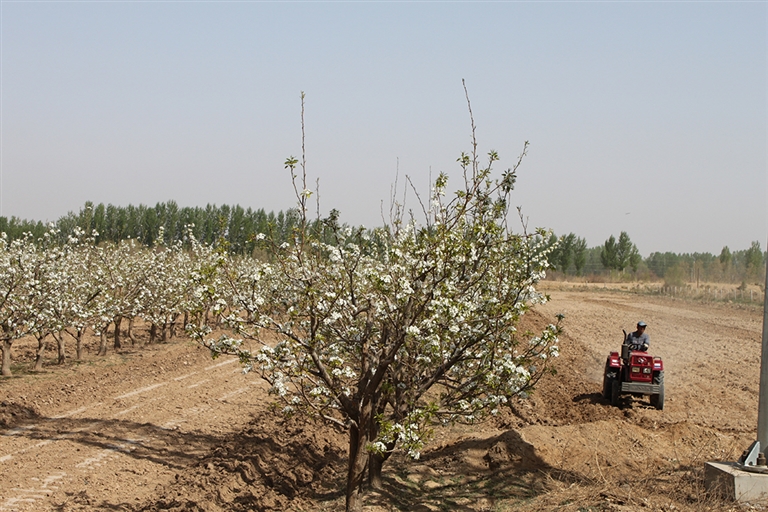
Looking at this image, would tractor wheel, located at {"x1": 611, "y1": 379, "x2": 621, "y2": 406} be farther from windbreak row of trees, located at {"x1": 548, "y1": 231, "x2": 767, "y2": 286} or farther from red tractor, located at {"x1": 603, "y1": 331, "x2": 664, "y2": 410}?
windbreak row of trees, located at {"x1": 548, "y1": 231, "x2": 767, "y2": 286}

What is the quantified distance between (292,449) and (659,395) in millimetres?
8293

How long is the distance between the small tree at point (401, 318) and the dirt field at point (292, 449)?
188cm

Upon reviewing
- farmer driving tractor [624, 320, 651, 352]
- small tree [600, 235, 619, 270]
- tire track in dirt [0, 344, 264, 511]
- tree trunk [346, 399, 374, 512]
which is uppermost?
small tree [600, 235, 619, 270]

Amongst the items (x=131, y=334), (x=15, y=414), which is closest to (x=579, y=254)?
(x=131, y=334)

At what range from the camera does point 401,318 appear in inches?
289

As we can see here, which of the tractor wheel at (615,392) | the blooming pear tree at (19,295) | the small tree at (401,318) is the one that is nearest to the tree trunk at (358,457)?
the small tree at (401,318)

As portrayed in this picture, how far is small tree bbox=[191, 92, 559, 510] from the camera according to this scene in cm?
702

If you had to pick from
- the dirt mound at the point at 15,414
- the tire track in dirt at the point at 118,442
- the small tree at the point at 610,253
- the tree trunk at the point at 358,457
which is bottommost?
the tire track in dirt at the point at 118,442

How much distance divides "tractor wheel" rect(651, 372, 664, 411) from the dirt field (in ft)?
0.63

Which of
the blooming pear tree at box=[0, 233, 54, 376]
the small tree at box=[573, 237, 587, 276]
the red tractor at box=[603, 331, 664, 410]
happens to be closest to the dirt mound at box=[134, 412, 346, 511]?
the blooming pear tree at box=[0, 233, 54, 376]

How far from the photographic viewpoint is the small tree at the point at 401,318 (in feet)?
23.0

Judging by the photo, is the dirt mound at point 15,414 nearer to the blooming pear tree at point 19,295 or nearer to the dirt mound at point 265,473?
the blooming pear tree at point 19,295

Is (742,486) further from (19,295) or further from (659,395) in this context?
(19,295)

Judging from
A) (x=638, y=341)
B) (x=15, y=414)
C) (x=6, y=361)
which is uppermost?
(x=638, y=341)
